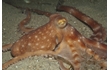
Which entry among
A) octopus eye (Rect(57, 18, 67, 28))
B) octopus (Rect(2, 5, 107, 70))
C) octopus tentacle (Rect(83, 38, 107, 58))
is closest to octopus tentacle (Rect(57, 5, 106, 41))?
octopus (Rect(2, 5, 107, 70))

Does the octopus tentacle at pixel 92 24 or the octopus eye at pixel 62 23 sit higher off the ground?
the octopus eye at pixel 62 23

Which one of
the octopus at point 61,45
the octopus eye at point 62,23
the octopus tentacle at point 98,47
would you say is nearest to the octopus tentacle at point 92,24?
the octopus at point 61,45

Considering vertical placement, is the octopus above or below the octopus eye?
below

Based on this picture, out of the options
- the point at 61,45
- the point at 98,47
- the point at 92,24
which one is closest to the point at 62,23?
the point at 61,45

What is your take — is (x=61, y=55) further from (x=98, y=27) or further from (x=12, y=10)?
(x=12, y=10)

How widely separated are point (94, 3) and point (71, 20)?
46.8 inches

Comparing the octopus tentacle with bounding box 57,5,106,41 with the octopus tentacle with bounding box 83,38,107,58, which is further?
the octopus tentacle with bounding box 57,5,106,41

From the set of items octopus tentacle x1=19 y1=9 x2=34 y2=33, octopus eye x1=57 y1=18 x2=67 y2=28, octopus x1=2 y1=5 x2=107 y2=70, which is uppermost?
octopus eye x1=57 y1=18 x2=67 y2=28

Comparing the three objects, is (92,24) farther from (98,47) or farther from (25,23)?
(25,23)

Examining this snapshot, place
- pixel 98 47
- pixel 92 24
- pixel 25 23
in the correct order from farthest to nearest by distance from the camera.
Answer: pixel 25 23
pixel 92 24
pixel 98 47

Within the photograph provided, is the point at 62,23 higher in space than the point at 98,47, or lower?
higher

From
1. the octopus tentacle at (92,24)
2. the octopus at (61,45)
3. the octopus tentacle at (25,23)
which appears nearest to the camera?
the octopus at (61,45)

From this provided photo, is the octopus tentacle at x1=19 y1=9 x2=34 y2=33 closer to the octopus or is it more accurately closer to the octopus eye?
the octopus

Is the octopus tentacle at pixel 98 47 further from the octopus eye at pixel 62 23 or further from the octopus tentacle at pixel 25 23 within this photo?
the octopus tentacle at pixel 25 23
